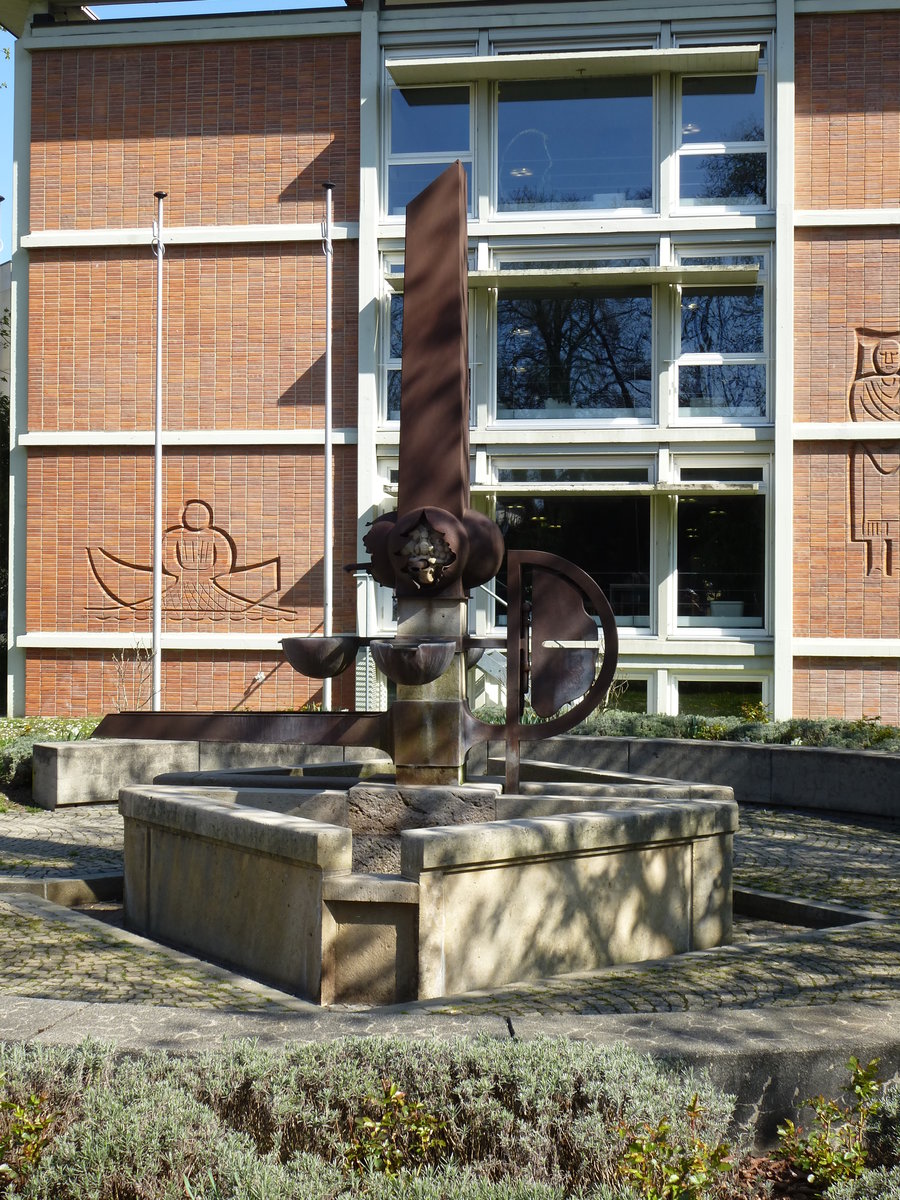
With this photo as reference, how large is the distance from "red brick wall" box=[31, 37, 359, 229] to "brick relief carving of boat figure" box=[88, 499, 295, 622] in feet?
17.0

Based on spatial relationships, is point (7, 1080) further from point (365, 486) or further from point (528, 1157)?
point (365, 486)

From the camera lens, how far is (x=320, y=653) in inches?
305

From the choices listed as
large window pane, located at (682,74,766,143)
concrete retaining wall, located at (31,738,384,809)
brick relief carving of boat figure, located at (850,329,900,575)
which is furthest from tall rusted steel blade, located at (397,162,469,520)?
large window pane, located at (682,74,766,143)

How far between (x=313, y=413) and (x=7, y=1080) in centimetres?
1806

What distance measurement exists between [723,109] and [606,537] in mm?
7166

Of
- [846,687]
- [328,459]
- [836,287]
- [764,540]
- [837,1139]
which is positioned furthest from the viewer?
[764,540]

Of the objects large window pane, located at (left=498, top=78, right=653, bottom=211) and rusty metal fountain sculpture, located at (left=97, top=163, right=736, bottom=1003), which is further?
large window pane, located at (left=498, top=78, right=653, bottom=211)

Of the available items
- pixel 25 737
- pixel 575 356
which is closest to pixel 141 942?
pixel 25 737

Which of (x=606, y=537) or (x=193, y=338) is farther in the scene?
(x=193, y=338)

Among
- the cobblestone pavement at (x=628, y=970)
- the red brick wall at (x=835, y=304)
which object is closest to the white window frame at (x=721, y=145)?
the red brick wall at (x=835, y=304)

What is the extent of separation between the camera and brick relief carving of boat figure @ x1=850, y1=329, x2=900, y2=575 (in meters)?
20.0

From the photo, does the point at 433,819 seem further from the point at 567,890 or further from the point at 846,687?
the point at 846,687

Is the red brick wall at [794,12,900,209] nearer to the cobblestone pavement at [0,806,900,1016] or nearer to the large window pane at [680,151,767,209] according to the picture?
the large window pane at [680,151,767,209]

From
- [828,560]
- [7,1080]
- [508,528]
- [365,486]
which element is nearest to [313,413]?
[365,486]
